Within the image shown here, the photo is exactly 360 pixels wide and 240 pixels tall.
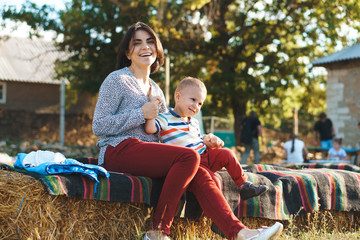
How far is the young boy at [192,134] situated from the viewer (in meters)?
3.11

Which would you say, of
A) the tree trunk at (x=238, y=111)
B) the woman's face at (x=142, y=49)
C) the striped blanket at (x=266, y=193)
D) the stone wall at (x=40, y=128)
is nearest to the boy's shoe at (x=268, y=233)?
→ the striped blanket at (x=266, y=193)

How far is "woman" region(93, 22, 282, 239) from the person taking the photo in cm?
275

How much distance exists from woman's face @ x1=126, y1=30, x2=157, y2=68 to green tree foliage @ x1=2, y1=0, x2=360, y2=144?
10.9 meters

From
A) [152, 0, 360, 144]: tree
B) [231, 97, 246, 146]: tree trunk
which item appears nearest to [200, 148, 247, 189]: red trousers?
[152, 0, 360, 144]: tree

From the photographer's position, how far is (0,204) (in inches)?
98.9

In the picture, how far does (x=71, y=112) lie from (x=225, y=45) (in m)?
9.28

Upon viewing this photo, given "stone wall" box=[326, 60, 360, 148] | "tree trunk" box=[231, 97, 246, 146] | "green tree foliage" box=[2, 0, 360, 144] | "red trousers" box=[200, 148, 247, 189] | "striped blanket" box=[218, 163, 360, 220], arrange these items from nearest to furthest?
"red trousers" box=[200, 148, 247, 189]
"striped blanket" box=[218, 163, 360, 220]
"stone wall" box=[326, 60, 360, 148]
"green tree foliage" box=[2, 0, 360, 144]
"tree trunk" box=[231, 97, 246, 146]

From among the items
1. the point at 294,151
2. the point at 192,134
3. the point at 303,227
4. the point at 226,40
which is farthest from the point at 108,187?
the point at 226,40

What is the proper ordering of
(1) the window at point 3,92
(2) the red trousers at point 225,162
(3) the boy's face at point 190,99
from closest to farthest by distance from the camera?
(2) the red trousers at point 225,162, (3) the boy's face at point 190,99, (1) the window at point 3,92

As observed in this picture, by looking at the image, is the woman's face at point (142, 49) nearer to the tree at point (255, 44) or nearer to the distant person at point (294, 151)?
the distant person at point (294, 151)

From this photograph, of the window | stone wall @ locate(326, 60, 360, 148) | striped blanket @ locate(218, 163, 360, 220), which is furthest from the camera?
the window

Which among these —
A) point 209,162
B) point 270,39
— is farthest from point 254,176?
point 270,39

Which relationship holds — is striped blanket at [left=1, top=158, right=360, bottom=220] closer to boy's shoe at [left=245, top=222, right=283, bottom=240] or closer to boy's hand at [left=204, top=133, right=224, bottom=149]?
boy's hand at [left=204, top=133, right=224, bottom=149]

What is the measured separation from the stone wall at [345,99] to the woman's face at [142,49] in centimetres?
1186
